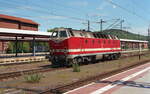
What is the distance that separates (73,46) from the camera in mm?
20422

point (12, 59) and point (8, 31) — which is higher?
point (8, 31)

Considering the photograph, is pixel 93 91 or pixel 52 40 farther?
pixel 52 40

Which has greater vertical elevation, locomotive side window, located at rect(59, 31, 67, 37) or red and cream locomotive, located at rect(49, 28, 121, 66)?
locomotive side window, located at rect(59, 31, 67, 37)

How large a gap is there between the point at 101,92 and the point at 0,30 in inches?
710

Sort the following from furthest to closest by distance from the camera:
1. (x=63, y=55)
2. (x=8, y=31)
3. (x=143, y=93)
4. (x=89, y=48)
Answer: (x=8, y=31), (x=89, y=48), (x=63, y=55), (x=143, y=93)

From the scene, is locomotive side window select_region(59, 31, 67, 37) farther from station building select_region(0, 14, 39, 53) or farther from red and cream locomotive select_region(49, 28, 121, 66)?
station building select_region(0, 14, 39, 53)

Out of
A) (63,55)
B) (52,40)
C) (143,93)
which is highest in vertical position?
(52,40)

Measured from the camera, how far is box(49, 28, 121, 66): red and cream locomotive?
790 inches

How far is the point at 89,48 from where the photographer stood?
23422 millimetres

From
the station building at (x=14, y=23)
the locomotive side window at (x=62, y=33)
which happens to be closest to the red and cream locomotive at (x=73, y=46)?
the locomotive side window at (x=62, y=33)

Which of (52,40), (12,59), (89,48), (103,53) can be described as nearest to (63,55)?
(52,40)

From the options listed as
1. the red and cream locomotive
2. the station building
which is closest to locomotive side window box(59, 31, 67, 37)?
the red and cream locomotive

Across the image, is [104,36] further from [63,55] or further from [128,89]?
[128,89]

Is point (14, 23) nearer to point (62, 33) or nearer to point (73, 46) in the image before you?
point (62, 33)
